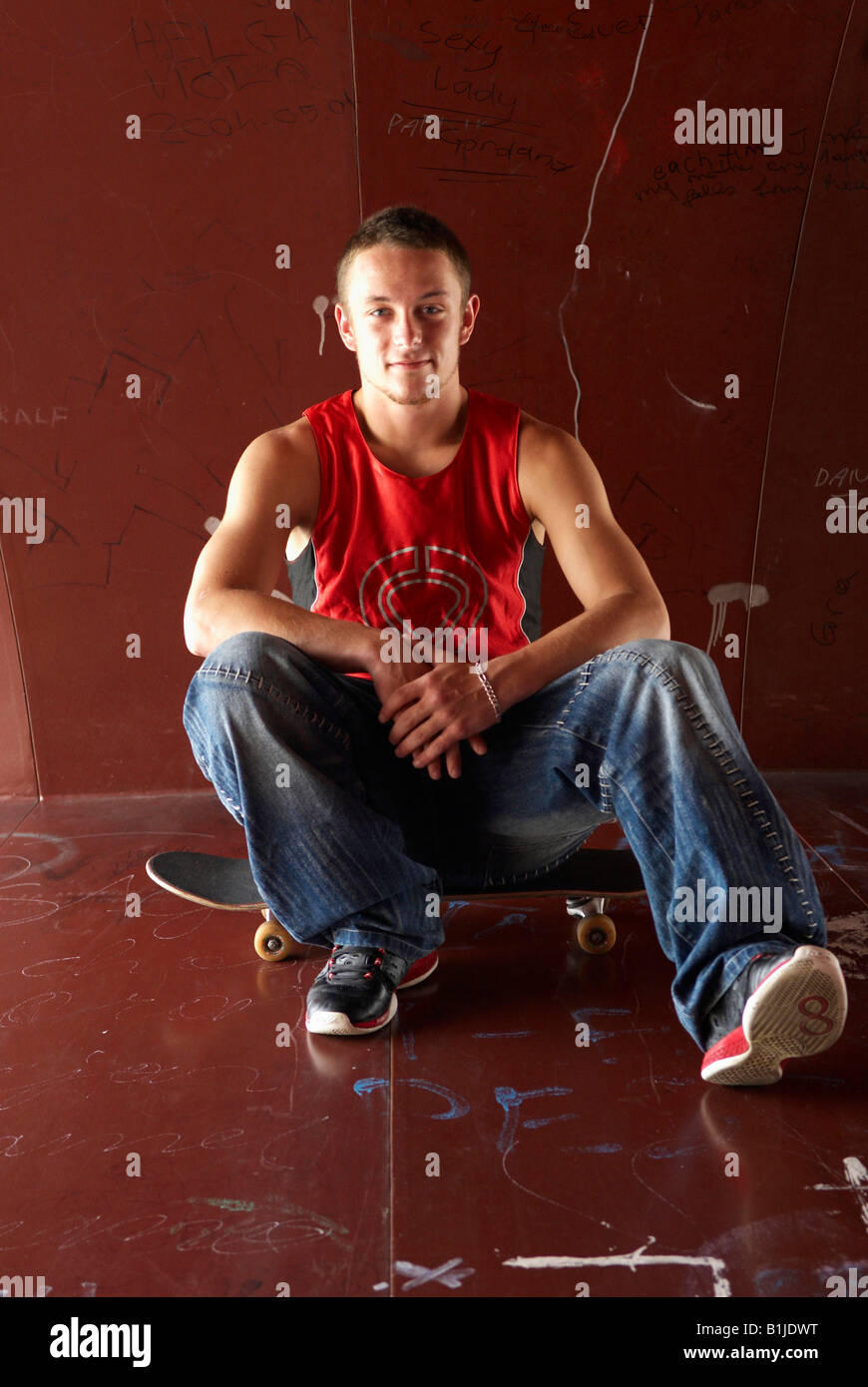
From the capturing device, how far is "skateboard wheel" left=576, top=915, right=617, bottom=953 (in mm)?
2123

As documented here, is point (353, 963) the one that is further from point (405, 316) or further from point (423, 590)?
point (405, 316)

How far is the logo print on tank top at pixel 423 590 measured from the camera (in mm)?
2141

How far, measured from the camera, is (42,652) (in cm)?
331

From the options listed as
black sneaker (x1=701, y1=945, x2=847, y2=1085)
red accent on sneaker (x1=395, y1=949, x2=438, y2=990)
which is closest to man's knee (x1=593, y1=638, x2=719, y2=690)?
black sneaker (x1=701, y1=945, x2=847, y2=1085)

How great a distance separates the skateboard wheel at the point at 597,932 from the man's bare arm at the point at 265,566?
25.4 inches

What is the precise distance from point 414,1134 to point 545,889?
2.15 feet

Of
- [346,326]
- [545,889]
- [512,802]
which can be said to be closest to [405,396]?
[346,326]

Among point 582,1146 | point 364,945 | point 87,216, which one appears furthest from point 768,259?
point 582,1146

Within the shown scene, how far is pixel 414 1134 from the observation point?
1535 mm

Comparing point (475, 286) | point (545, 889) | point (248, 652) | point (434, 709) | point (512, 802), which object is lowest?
point (545, 889)

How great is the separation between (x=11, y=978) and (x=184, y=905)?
0.44m

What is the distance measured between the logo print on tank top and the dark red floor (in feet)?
2.07

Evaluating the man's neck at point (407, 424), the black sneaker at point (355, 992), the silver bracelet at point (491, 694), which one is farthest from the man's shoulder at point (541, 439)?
the black sneaker at point (355, 992)

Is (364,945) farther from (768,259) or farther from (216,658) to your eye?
(768,259)
